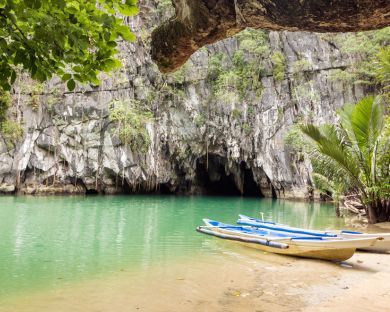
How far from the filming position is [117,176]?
75.6 feet

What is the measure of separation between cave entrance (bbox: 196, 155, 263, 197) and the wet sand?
1888 cm

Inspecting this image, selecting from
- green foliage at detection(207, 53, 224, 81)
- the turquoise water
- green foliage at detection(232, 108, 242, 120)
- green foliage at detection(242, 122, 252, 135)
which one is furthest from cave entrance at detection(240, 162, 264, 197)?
the turquoise water

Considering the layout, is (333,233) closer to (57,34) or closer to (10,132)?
(57,34)

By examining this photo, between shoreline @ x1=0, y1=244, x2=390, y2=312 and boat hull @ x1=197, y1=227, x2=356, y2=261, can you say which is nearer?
A: shoreline @ x1=0, y1=244, x2=390, y2=312

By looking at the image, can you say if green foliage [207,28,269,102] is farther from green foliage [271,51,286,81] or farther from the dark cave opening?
the dark cave opening

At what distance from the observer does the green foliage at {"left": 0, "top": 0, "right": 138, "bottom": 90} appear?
176cm

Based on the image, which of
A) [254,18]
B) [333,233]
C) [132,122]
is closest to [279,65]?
[132,122]

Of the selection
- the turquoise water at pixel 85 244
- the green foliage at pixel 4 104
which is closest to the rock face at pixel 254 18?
the turquoise water at pixel 85 244

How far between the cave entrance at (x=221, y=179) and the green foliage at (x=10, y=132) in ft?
37.4

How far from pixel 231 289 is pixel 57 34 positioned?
408 cm

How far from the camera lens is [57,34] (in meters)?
1.82

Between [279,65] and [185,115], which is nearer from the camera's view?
[279,65]

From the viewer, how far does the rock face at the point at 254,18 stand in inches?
62.5

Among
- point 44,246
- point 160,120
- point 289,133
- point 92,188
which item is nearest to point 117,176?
point 92,188
